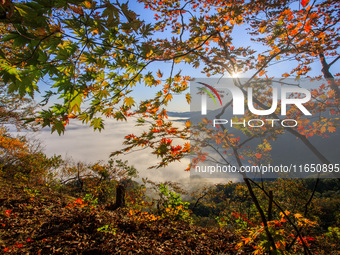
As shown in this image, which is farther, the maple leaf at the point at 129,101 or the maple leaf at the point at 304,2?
the maple leaf at the point at 304,2

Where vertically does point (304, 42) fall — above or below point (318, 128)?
above

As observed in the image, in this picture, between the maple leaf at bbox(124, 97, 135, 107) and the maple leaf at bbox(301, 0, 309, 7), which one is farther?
the maple leaf at bbox(301, 0, 309, 7)

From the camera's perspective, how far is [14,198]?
5.05 metres

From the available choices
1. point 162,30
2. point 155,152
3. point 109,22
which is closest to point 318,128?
point 155,152

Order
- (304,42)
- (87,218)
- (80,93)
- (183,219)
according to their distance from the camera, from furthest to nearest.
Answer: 1. (183,219)
2. (87,218)
3. (304,42)
4. (80,93)

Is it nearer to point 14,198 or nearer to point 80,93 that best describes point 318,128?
point 80,93

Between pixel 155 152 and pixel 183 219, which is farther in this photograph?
pixel 183 219

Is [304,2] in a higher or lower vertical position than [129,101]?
higher

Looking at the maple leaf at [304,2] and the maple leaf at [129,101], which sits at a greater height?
the maple leaf at [304,2]

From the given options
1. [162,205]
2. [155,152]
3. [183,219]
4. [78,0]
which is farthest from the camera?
[162,205]

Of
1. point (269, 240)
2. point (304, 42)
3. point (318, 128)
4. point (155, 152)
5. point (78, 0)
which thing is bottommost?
point (269, 240)

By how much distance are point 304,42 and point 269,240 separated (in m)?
4.05

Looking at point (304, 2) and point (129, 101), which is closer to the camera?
point (129, 101)

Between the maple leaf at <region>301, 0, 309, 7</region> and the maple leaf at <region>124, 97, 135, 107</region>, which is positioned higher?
the maple leaf at <region>301, 0, 309, 7</region>
